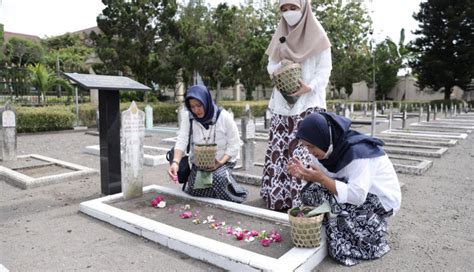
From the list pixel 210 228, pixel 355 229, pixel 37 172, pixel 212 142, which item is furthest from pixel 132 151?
pixel 37 172

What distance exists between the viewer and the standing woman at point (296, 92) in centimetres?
360

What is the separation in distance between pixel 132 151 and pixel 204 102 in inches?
45.3

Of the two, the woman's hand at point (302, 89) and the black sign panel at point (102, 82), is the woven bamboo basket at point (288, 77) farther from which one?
the black sign panel at point (102, 82)

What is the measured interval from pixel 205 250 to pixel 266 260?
20.2 inches

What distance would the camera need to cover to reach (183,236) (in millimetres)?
3012

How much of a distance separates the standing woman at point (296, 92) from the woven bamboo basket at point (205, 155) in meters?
0.61

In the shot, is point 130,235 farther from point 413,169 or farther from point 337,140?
point 413,169

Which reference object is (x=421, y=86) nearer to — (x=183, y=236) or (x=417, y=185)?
(x=417, y=185)

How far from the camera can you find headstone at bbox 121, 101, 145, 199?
422cm

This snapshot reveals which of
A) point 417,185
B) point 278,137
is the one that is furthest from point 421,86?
point 278,137

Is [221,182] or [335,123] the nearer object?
[335,123]

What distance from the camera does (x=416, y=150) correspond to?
8.38 m

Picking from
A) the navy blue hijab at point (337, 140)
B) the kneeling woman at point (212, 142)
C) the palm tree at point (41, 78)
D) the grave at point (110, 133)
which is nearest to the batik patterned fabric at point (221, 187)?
the kneeling woman at point (212, 142)

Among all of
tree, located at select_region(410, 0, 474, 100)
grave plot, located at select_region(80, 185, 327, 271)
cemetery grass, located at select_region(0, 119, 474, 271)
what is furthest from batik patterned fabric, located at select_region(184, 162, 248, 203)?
tree, located at select_region(410, 0, 474, 100)
